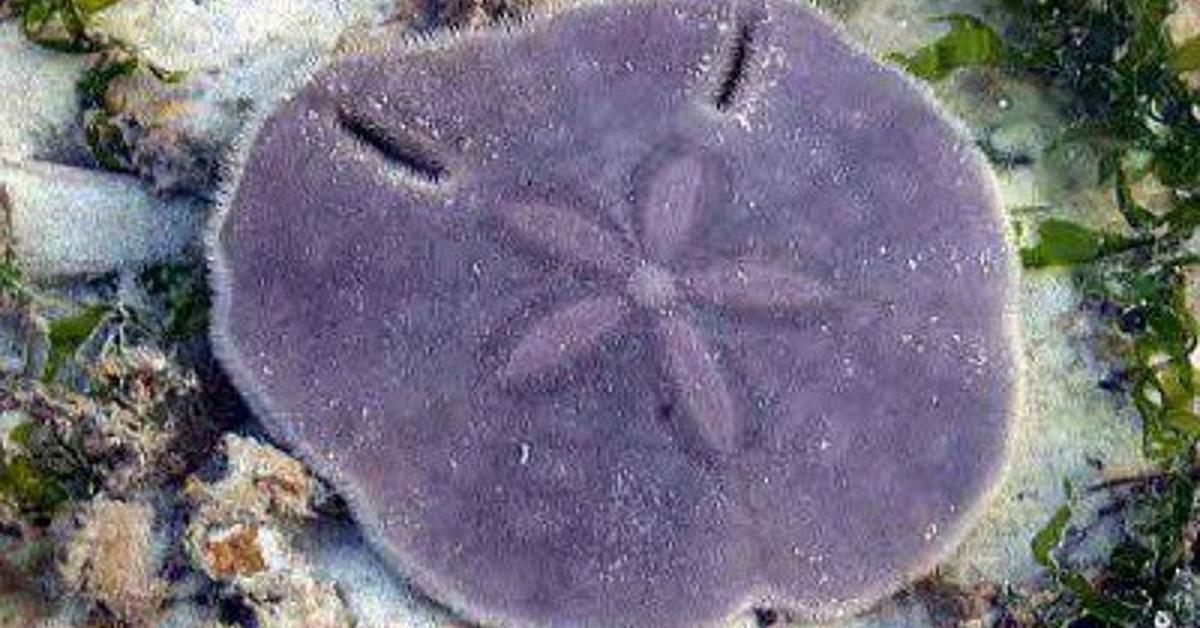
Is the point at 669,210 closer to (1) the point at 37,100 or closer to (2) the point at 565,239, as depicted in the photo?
(2) the point at 565,239

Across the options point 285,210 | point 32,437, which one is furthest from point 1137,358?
point 32,437

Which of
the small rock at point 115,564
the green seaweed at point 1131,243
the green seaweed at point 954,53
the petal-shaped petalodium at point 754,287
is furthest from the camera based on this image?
the green seaweed at point 954,53

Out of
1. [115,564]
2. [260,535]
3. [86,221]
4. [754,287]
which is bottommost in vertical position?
[115,564]

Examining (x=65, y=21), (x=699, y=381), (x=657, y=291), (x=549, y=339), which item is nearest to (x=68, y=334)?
(x=65, y=21)

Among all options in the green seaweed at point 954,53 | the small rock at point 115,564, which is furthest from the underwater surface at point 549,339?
the green seaweed at point 954,53

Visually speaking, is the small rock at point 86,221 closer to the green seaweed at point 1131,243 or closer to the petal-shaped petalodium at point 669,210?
the petal-shaped petalodium at point 669,210

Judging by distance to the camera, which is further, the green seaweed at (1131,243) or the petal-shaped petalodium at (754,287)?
the green seaweed at (1131,243)

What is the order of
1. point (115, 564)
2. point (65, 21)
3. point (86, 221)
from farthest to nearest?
1. point (65, 21)
2. point (86, 221)
3. point (115, 564)
